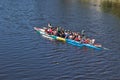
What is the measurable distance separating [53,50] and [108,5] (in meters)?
49.5

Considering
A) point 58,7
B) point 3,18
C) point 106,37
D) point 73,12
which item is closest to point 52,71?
point 106,37

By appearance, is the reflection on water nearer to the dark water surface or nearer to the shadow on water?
the shadow on water

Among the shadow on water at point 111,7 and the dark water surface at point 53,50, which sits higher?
the shadow on water at point 111,7

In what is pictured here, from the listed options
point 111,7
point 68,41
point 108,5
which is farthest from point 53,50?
point 108,5

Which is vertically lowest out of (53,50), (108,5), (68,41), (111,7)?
(53,50)

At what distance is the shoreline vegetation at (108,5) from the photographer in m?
86.8

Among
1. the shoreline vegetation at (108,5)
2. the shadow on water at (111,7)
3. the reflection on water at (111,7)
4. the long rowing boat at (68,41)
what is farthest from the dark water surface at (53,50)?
the shoreline vegetation at (108,5)

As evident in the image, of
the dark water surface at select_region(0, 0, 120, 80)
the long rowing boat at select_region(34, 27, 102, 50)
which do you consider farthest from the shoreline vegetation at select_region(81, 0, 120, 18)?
the long rowing boat at select_region(34, 27, 102, 50)

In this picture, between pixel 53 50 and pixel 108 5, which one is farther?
pixel 108 5

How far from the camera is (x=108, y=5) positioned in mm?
93438

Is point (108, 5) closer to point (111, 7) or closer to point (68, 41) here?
point (111, 7)

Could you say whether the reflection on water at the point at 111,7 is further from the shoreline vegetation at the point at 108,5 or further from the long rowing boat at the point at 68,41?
the long rowing boat at the point at 68,41

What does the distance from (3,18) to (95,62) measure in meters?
31.3

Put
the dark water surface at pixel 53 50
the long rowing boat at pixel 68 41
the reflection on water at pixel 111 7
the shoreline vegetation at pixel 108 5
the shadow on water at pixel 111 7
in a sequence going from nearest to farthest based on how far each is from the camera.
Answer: the dark water surface at pixel 53 50 < the long rowing boat at pixel 68 41 < the shadow on water at pixel 111 7 < the reflection on water at pixel 111 7 < the shoreline vegetation at pixel 108 5
